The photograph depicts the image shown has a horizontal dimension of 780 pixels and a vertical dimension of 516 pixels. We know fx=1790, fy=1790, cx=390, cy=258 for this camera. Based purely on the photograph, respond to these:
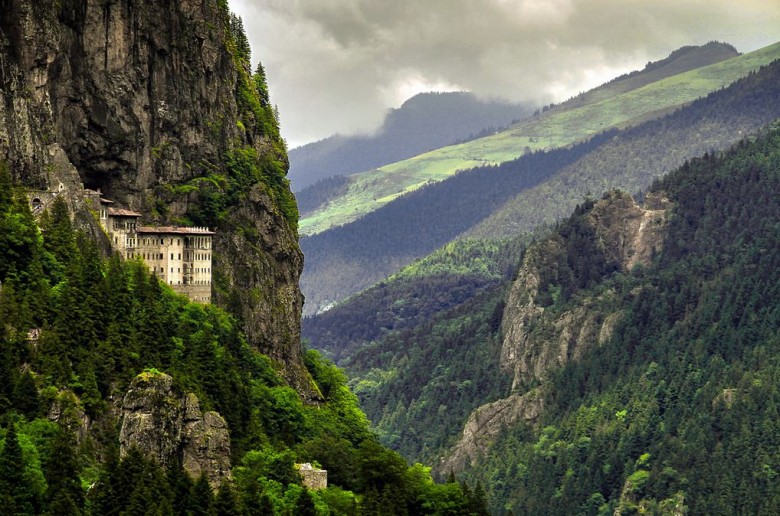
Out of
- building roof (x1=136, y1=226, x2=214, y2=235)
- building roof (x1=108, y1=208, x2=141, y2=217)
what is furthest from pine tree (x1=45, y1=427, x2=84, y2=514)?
building roof (x1=136, y1=226, x2=214, y2=235)

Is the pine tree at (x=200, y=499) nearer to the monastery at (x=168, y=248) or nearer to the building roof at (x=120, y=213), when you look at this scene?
the monastery at (x=168, y=248)

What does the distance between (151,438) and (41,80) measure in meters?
43.0

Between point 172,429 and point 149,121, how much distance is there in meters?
51.3

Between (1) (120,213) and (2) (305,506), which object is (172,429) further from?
(1) (120,213)

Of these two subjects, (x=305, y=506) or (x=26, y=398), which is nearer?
(x=26, y=398)

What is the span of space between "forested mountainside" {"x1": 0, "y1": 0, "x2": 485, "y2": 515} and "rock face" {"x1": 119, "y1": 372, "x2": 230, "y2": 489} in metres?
0.17

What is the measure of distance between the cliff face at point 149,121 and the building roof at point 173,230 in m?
3.23

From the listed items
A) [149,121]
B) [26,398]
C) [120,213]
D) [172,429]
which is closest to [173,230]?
[120,213]

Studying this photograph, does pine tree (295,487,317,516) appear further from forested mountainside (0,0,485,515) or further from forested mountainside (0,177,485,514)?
forested mountainside (0,0,485,515)

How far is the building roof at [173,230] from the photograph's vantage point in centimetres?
16900

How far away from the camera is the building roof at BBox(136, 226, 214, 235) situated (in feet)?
554

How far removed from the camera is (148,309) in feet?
495

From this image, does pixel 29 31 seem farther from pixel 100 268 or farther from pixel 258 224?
pixel 258 224

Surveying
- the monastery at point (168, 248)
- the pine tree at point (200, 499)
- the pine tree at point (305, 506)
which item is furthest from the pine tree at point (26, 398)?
the monastery at point (168, 248)
